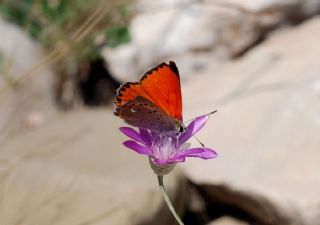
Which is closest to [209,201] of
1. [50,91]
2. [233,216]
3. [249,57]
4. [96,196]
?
[233,216]

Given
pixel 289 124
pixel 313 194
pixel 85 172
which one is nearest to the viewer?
pixel 313 194

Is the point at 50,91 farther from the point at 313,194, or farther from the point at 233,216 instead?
the point at 313,194

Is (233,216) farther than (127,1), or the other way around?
(127,1)

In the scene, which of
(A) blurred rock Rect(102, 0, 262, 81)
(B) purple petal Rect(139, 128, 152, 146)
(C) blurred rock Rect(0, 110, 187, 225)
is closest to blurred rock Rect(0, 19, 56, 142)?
(A) blurred rock Rect(102, 0, 262, 81)

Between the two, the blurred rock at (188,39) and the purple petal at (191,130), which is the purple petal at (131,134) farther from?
the blurred rock at (188,39)

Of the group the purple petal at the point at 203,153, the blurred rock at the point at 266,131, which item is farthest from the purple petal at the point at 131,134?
the blurred rock at the point at 266,131

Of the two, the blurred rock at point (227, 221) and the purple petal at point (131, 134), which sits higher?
the purple petal at point (131, 134)
